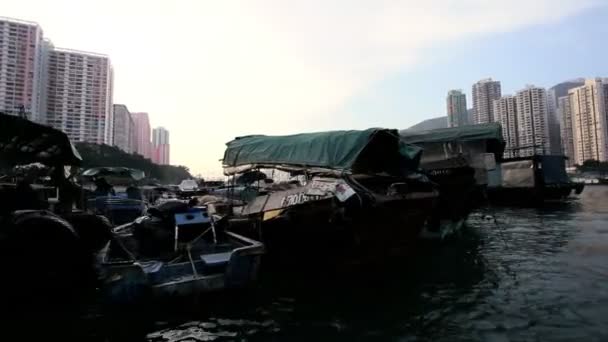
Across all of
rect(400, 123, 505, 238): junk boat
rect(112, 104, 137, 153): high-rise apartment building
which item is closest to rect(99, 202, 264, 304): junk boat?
rect(400, 123, 505, 238): junk boat

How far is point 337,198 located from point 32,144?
7.56m

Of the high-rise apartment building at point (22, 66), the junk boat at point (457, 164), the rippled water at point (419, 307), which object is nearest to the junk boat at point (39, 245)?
the rippled water at point (419, 307)

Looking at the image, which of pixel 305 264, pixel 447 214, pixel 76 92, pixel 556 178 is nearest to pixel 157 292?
pixel 305 264

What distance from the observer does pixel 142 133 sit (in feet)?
296

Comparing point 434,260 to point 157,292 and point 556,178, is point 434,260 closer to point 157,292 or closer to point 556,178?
point 157,292

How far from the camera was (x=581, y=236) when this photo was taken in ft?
42.9

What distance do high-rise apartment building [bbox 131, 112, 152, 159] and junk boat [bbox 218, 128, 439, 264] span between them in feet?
266

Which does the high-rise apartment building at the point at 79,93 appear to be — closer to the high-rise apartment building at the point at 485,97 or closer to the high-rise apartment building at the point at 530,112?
the high-rise apartment building at the point at 485,97

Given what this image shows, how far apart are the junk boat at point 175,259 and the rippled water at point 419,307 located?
499mm

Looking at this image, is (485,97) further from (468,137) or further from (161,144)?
(161,144)

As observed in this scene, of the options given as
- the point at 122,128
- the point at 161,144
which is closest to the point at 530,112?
the point at 122,128

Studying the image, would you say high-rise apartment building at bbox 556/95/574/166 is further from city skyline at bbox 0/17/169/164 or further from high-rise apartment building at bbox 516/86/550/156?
city skyline at bbox 0/17/169/164

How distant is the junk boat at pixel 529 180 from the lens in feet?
82.3

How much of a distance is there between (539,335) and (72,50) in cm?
4036
